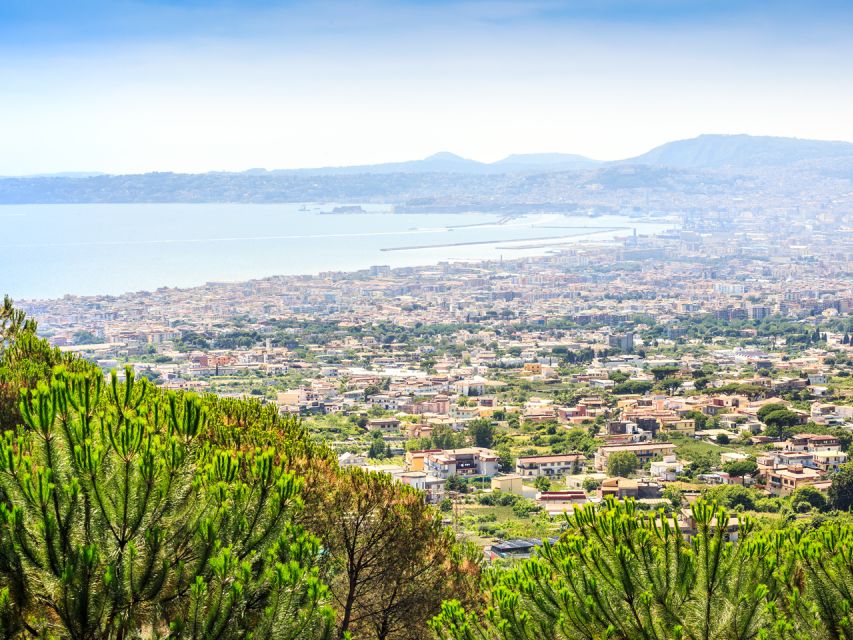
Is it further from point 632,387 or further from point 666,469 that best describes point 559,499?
point 632,387

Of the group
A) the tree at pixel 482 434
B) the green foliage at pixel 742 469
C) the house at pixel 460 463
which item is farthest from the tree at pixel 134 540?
the tree at pixel 482 434

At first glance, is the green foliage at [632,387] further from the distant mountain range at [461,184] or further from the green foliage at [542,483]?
the distant mountain range at [461,184]

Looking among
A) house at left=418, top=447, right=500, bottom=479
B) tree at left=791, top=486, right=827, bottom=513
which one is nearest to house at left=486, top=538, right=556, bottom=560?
tree at left=791, top=486, right=827, bottom=513

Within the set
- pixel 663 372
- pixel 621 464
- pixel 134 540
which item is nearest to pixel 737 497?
pixel 621 464

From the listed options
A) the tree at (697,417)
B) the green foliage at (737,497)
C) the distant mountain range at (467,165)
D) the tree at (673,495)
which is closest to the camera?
the tree at (673,495)

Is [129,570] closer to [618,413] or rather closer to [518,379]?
[618,413]

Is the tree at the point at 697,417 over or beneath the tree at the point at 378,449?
beneath
